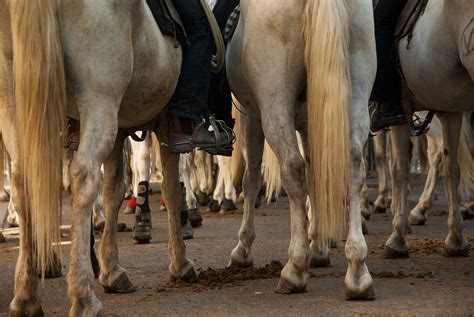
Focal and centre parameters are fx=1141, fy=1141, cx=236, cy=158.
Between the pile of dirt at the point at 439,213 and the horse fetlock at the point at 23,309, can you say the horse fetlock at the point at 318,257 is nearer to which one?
the horse fetlock at the point at 23,309

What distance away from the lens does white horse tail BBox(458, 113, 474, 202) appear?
43.3ft

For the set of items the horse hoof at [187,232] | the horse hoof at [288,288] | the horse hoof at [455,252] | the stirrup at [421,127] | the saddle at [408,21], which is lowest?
the horse hoof at [288,288]

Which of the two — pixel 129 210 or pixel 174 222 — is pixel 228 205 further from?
pixel 174 222

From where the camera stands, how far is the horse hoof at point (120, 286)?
839cm

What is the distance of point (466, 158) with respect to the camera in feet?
43.7

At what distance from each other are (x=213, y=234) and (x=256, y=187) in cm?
317

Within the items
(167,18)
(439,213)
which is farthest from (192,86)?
(439,213)

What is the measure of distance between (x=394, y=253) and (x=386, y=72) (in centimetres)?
166

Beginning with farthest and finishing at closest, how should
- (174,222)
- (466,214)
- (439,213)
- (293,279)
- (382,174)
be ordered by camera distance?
(382,174), (439,213), (466,214), (174,222), (293,279)

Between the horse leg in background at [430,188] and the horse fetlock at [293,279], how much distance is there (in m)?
5.73

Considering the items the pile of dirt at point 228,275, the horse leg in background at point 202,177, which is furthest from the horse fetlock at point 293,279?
the horse leg in background at point 202,177

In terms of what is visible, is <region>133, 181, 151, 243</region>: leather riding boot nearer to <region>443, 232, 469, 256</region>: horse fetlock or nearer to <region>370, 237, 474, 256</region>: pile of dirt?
<region>370, 237, 474, 256</region>: pile of dirt

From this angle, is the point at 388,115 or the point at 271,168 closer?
the point at 388,115

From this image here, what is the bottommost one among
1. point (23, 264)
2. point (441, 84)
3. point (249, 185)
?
point (23, 264)
